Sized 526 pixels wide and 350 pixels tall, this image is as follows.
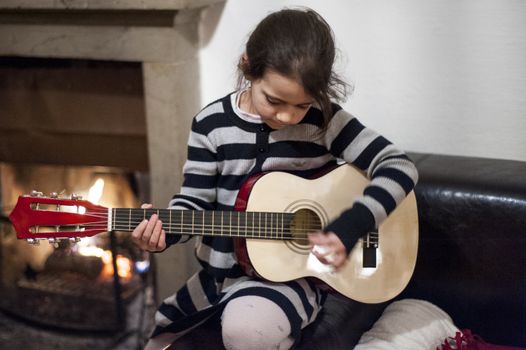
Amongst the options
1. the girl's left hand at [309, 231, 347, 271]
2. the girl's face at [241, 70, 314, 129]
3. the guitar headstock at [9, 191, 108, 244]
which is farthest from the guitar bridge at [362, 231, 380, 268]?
the guitar headstock at [9, 191, 108, 244]

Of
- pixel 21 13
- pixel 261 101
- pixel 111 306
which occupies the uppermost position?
pixel 21 13

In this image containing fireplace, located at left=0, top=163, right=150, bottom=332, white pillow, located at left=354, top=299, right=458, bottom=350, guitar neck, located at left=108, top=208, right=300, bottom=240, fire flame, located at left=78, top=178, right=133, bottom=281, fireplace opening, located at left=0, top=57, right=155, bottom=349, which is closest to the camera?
guitar neck, located at left=108, top=208, right=300, bottom=240

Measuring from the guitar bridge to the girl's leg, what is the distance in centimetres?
20

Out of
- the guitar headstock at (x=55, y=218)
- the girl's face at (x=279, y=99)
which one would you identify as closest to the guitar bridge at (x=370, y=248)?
the girl's face at (x=279, y=99)

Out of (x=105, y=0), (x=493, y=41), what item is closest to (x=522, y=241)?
(x=493, y=41)

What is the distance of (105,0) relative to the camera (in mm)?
1487

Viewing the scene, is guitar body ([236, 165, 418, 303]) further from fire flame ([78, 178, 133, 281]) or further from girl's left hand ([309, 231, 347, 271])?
fire flame ([78, 178, 133, 281])

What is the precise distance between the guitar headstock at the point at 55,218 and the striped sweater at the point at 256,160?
162mm

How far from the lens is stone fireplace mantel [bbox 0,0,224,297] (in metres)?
1.52

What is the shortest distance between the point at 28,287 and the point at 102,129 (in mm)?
694

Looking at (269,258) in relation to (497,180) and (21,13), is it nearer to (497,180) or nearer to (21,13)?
(497,180)

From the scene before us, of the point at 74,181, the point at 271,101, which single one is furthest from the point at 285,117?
the point at 74,181

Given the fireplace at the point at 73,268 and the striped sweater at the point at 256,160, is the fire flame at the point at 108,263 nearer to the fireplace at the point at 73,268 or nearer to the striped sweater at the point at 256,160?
the fireplace at the point at 73,268

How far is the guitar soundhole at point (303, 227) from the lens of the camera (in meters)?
1.17
